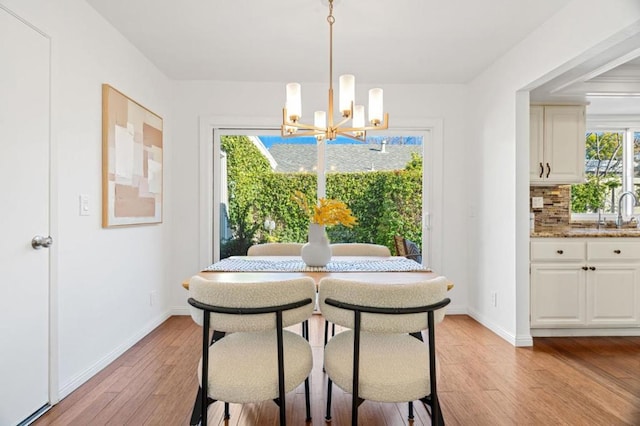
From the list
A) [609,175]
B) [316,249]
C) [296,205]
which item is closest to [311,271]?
[316,249]

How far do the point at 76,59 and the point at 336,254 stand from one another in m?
2.17

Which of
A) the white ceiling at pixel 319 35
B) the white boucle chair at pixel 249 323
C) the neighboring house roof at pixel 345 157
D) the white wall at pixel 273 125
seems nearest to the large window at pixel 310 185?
the neighboring house roof at pixel 345 157

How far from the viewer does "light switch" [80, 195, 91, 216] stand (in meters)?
2.38

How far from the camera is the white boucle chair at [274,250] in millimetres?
2850

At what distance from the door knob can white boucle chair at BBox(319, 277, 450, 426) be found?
1546 millimetres

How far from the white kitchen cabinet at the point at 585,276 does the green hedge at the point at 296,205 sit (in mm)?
1317

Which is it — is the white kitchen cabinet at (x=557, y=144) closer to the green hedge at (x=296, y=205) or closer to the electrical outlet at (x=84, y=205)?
the green hedge at (x=296, y=205)

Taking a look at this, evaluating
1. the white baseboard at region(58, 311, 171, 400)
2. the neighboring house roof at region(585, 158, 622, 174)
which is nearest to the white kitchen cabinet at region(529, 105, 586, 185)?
the neighboring house roof at region(585, 158, 622, 174)

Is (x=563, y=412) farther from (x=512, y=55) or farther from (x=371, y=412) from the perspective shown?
(x=512, y=55)

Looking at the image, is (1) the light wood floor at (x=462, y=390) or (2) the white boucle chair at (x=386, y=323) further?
(1) the light wood floor at (x=462, y=390)

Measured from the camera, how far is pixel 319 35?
2902 millimetres

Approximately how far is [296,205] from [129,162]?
70.3 inches

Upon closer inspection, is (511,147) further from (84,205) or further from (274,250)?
(84,205)

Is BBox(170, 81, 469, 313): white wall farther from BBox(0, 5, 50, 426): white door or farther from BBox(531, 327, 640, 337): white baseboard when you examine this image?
BBox(0, 5, 50, 426): white door
